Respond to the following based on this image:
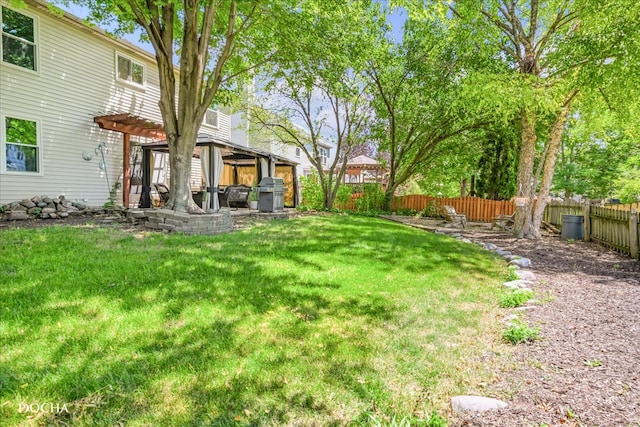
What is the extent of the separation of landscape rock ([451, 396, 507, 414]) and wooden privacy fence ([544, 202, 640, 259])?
657cm

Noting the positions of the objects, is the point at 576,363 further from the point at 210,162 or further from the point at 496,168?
the point at 496,168

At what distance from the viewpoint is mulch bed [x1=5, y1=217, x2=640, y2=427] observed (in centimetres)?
192

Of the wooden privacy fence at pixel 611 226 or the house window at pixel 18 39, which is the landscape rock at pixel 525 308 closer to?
the wooden privacy fence at pixel 611 226

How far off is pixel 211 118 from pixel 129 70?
407cm

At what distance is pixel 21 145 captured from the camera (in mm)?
9109

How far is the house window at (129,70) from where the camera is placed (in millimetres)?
11562

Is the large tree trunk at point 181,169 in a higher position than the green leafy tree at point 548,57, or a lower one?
lower

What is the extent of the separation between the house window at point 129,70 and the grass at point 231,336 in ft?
26.8

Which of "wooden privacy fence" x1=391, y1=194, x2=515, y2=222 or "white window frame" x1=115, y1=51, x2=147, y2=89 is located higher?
"white window frame" x1=115, y1=51, x2=147, y2=89

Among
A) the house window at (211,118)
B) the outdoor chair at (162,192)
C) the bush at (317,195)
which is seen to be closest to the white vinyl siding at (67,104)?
the outdoor chair at (162,192)

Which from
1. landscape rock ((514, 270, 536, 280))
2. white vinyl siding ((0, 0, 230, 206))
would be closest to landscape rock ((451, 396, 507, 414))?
landscape rock ((514, 270, 536, 280))

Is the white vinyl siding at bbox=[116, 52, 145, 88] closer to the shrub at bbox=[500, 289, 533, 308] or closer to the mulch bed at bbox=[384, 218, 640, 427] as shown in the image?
the shrub at bbox=[500, 289, 533, 308]

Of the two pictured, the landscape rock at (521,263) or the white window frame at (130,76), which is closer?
the landscape rock at (521,263)

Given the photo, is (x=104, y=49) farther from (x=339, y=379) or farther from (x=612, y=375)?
(x=612, y=375)
